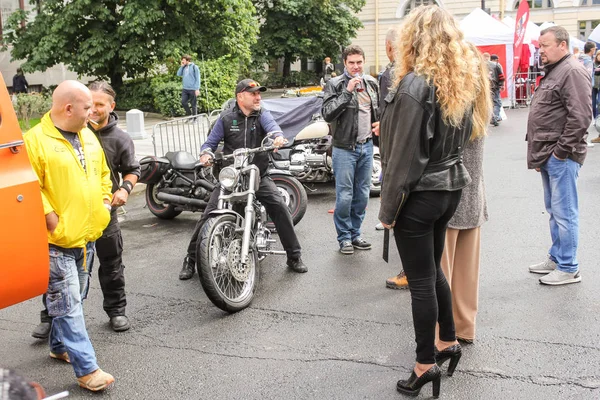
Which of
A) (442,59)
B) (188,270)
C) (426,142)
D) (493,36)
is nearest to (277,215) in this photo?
(188,270)

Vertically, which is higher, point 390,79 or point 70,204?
point 390,79

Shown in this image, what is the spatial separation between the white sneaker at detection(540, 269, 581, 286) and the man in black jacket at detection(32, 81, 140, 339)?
3335mm

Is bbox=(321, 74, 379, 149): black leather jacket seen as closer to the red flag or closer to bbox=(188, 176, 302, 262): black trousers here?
bbox=(188, 176, 302, 262): black trousers

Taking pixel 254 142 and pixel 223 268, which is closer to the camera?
pixel 223 268

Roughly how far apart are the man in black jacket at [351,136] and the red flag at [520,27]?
55.7 ft

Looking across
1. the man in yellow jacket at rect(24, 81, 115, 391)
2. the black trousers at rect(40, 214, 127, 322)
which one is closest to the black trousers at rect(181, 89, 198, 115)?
the black trousers at rect(40, 214, 127, 322)

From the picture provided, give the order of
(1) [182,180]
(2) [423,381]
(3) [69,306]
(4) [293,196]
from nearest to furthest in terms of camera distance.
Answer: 1. (2) [423,381]
2. (3) [69,306]
3. (4) [293,196]
4. (1) [182,180]

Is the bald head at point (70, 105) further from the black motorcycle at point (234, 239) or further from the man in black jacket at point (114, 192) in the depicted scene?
the black motorcycle at point (234, 239)

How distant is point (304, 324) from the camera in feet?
16.4

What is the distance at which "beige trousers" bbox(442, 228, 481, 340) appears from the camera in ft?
14.3

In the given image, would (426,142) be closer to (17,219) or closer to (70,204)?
(70,204)

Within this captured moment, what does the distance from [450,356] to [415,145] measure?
1320 millimetres

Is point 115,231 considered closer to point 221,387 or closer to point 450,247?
point 221,387

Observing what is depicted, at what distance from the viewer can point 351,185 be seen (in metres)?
6.63
